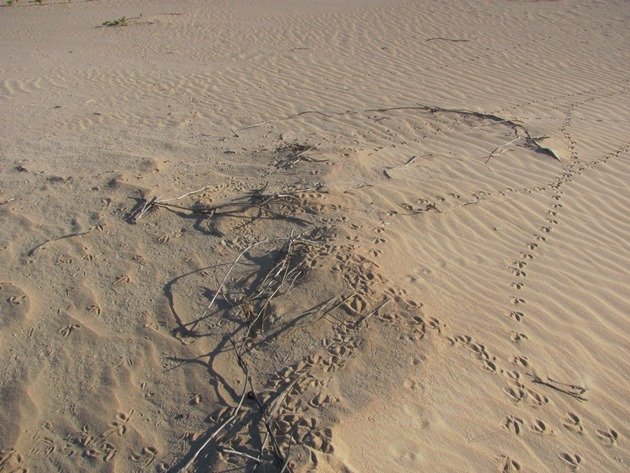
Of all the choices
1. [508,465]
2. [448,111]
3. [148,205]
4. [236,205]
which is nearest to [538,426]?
[508,465]

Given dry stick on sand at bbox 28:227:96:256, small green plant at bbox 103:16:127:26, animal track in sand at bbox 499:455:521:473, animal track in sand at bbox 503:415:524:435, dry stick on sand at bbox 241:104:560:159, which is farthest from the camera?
small green plant at bbox 103:16:127:26

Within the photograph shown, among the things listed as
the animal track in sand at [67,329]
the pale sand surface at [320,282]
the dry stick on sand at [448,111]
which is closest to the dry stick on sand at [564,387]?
the pale sand surface at [320,282]

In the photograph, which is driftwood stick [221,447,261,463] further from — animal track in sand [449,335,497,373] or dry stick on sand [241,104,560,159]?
dry stick on sand [241,104,560,159]

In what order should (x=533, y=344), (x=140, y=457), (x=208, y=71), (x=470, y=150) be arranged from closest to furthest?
(x=140, y=457), (x=533, y=344), (x=470, y=150), (x=208, y=71)

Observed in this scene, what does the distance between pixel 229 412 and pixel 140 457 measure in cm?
48

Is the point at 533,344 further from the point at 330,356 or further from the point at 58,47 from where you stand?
the point at 58,47

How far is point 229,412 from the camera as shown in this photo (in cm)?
279

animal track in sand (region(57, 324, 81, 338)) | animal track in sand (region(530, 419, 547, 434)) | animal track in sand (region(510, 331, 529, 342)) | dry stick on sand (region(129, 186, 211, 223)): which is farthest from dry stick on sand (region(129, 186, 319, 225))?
animal track in sand (region(530, 419, 547, 434))

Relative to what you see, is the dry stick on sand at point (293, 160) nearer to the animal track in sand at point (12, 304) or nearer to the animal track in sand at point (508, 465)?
the animal track in sand at point (12, 304)

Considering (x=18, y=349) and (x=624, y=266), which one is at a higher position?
(x=18, y=349)

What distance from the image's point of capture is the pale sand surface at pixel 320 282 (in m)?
2.77

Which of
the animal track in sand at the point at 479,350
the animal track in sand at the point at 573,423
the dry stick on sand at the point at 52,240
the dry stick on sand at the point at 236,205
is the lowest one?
the animal track in sand at the point at 573,423

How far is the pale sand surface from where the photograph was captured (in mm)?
2766

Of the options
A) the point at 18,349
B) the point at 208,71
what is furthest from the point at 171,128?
the point at 18,349
